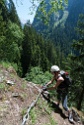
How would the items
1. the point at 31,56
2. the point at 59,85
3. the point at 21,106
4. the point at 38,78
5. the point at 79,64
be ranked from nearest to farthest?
the point at 21,106 < the point at 59,85 < the point at 38,78 < the point at 79,64 < the point at 31,56

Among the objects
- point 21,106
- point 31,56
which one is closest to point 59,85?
point 21,106

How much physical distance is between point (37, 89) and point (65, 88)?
1610mm

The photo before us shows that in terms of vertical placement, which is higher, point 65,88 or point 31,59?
point 65,88

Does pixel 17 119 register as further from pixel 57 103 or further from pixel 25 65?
pixel 25 65

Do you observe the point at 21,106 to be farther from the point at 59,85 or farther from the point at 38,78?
A: the point at 38,78

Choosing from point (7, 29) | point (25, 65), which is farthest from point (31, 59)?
point (7, 29)

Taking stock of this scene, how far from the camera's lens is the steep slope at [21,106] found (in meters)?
7.63

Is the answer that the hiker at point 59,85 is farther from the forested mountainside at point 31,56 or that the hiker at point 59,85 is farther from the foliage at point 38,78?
the foliage at point 38,78

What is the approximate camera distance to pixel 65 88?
31.3 ft

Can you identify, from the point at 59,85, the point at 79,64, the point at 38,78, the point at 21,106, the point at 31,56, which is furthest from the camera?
the point at 31,56

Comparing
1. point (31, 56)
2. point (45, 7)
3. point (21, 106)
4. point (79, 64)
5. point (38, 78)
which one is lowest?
point (31, 56)

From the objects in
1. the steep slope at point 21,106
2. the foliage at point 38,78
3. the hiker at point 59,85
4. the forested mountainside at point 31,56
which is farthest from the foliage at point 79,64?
the hiker at point 59,85

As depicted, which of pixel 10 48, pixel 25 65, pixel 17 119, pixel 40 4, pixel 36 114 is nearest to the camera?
pixel 17 119

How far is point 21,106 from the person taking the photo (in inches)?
334
